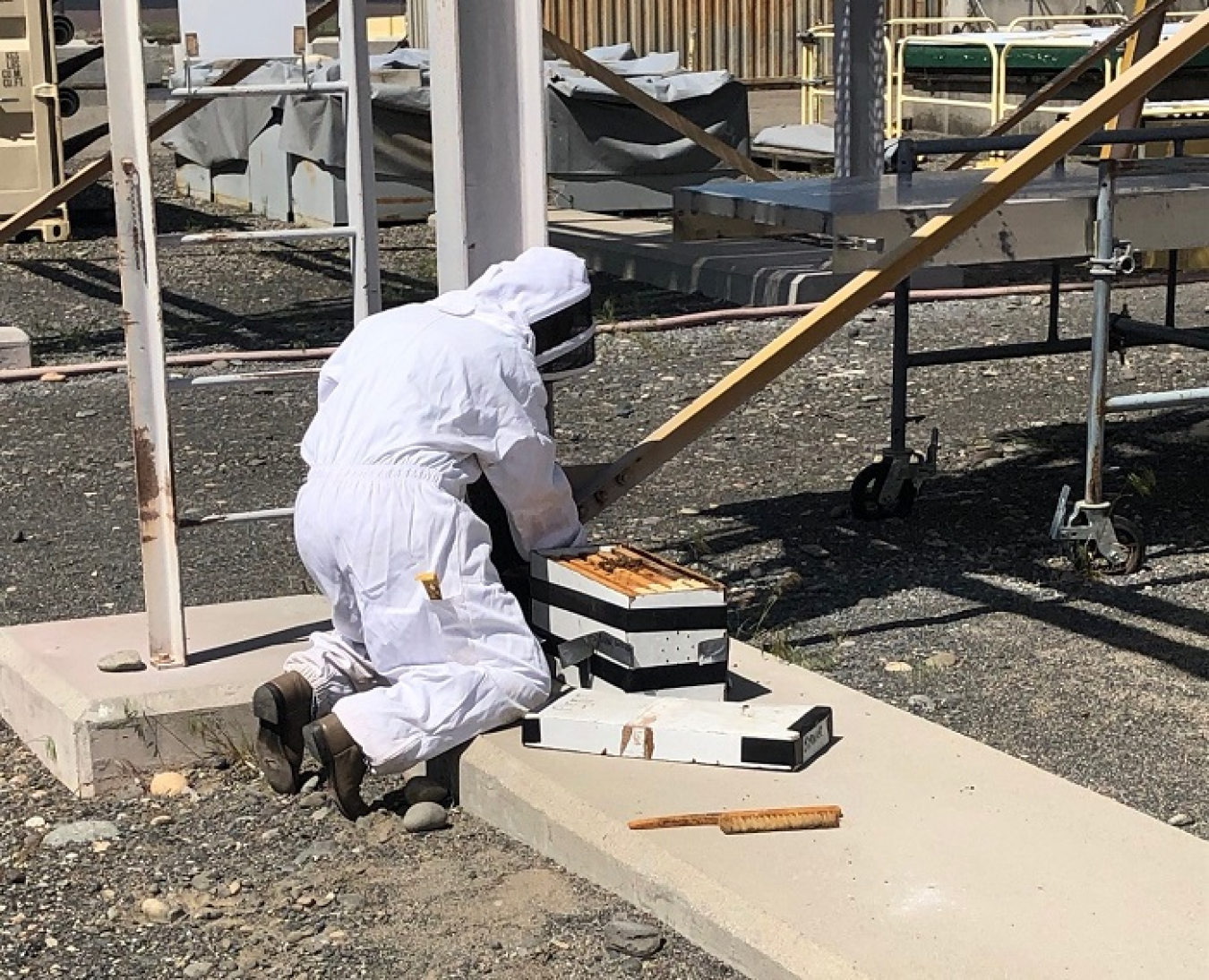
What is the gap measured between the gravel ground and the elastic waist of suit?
2.51ft

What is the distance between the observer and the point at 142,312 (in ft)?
15.2

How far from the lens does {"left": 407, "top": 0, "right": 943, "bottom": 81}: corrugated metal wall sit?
2252cm

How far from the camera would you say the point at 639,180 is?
1461 cm

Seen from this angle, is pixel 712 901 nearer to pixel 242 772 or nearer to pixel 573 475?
pixel 242 772

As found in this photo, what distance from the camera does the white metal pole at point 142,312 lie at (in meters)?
4.54

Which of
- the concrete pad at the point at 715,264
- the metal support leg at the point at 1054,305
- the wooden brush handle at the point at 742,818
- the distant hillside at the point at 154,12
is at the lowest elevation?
the wooden brush handle at the point at 742,818

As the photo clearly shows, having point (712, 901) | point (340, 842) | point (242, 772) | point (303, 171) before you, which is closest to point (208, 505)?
point (242, 772)

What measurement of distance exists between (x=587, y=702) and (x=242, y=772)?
0.91 m

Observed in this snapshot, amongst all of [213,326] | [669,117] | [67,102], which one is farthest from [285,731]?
[67,102]

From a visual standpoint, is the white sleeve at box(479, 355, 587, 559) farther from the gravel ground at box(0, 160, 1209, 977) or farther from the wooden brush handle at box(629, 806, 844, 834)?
the wooden brush handle at box(629, 806, 844, 834)

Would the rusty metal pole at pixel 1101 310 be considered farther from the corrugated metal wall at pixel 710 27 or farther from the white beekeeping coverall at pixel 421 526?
the corrugated metal wall at pixel 710 27

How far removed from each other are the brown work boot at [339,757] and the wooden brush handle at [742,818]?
74 cm

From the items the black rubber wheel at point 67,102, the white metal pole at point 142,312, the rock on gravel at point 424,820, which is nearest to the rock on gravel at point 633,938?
the rock on gravel at point 424,820

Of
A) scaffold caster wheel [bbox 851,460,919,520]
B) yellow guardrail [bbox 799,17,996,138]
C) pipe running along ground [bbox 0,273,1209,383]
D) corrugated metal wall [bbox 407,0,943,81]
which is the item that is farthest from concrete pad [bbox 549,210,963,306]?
corrugated metal wall [bbox 407,0,943,81]
